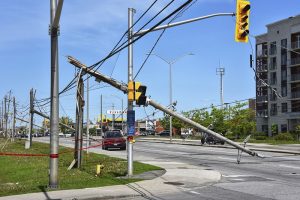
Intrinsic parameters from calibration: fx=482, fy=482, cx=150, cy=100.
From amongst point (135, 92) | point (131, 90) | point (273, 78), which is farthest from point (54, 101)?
point (273, 78)

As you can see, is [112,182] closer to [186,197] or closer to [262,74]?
[186,197]

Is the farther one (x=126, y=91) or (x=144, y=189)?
(x=126, y=91)

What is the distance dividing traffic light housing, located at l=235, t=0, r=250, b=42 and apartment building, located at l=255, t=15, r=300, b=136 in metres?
66.8

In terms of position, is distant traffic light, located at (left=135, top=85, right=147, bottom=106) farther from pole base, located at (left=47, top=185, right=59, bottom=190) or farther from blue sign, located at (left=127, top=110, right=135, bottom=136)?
pole base, located at (left=47, top=185, right=59, bottom=190)

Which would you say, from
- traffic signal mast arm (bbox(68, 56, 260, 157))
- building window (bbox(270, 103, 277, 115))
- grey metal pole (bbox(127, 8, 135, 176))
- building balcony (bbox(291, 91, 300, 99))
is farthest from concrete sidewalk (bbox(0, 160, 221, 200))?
building window (bbox(270, 103, 277, 115))

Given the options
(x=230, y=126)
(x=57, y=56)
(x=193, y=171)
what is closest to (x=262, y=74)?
(x=230, y=126)

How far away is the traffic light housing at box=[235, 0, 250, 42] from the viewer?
51.7 ft

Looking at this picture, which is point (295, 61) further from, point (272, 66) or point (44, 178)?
point (44, 178)

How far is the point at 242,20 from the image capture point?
52.5 feet

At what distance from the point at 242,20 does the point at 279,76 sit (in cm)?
7626

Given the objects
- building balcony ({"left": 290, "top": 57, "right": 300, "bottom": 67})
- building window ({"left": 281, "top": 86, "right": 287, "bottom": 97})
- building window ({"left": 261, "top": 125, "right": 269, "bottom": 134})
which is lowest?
building window ({"left": 261, "top": 125, "right": 269, "bottom": 134})

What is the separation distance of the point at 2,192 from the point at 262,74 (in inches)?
3345

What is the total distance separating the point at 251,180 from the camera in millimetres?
17406

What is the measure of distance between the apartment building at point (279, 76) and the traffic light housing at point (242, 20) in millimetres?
66838
